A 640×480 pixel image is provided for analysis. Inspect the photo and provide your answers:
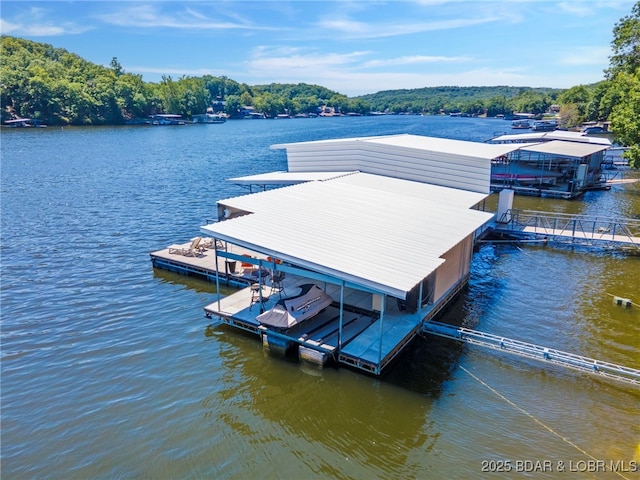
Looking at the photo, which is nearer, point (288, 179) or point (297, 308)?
point (297, 308)

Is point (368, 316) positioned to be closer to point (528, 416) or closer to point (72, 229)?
point (528, 416)

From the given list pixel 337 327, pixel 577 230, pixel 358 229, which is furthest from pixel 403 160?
pixel 337 327

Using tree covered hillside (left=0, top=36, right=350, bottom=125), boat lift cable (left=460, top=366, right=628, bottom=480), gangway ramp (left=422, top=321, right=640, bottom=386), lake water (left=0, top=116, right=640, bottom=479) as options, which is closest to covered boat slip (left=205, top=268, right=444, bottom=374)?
lake water (left=0, top=116, right=640, bottom=479)

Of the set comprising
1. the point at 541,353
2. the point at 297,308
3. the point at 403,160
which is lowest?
the point at 541,353

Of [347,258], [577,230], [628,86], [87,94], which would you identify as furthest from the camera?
[87,94]

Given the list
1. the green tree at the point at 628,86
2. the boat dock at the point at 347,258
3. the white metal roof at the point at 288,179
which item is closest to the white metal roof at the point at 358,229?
the boat dock at the point at 347,258

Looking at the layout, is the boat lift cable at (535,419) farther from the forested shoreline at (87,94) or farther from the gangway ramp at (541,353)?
the forested shoreline at (87,94)

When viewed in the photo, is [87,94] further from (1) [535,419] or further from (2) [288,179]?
(1) [535,419]

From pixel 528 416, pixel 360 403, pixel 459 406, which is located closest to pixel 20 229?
pixel 360 403
